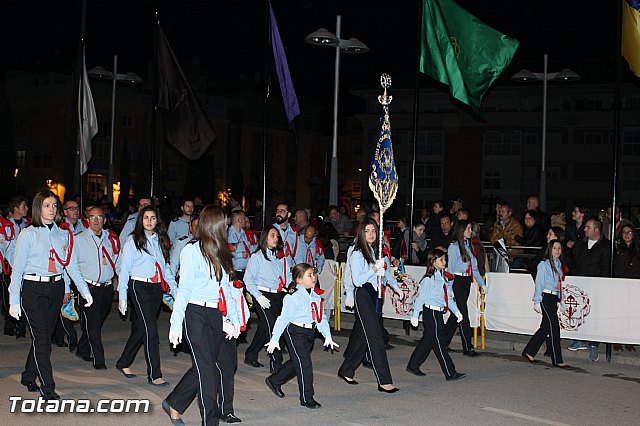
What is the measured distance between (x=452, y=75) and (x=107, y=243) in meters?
6.46

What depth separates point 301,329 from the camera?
880 cm

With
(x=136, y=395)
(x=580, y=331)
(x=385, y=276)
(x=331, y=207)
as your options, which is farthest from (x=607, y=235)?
(x=136, y=395)

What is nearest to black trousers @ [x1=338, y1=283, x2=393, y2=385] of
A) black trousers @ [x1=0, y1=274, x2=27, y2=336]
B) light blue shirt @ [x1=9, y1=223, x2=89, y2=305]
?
light blue shirt @ [x1=9, y1=223, x2=89, y2=305]

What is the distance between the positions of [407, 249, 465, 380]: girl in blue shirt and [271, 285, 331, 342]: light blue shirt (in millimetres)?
1861

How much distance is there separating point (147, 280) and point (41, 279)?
1327mm

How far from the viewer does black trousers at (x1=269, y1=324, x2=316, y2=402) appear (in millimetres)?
8641

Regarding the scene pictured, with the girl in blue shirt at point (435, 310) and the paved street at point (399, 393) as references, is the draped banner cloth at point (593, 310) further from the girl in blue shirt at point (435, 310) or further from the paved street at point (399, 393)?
the girl in blue shirt at point (435, 310)

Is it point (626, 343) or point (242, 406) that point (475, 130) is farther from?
point (242, 406)

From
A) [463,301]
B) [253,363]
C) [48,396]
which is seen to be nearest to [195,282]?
[48,396]

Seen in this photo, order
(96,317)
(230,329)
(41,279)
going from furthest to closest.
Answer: (96,317), (41,279), (230,329)

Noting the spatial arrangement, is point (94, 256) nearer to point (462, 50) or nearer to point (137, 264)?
point (137, 264)

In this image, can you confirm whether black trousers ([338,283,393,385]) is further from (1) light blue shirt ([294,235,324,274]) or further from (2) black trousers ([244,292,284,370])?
(1) light blue shirt ([294,235,324,274])

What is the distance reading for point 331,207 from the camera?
20.3 m

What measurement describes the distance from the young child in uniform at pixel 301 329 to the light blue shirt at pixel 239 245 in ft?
12.6
